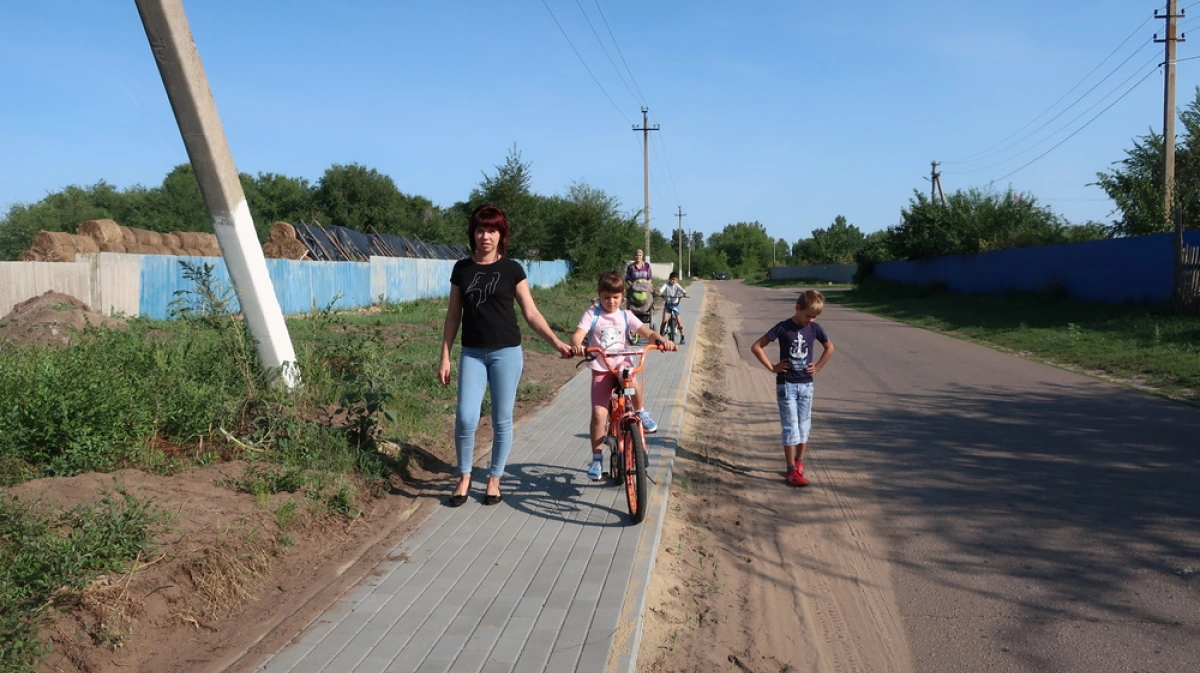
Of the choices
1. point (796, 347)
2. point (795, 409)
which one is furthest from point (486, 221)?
point (795, 409)

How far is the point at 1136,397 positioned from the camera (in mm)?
10484

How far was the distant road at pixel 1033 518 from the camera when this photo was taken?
3.96 metres

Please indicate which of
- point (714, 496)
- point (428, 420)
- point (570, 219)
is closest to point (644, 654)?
point (714, 496)

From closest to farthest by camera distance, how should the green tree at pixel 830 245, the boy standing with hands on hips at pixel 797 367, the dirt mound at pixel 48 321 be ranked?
the boy standing with hands on hips at pixel 797 367, the dirt mound at pixel 48 321, the green tree at pixel 830 245

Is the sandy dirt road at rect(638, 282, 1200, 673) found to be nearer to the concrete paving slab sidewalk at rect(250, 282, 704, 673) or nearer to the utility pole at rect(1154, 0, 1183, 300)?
the concrete paving slab sidewalk at rect(250, 282, 704, 673)

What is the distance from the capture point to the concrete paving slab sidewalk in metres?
3.53

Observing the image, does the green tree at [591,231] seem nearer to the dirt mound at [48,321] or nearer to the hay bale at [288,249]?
the hay bale at [288,249]

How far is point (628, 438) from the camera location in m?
5.61

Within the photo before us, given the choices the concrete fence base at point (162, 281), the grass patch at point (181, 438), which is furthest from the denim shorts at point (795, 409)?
the concrete fence base at point (162, 281)

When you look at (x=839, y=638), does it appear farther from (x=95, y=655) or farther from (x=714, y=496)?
(x=95, y=655)

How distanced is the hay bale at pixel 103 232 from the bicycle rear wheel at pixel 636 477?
18.5m

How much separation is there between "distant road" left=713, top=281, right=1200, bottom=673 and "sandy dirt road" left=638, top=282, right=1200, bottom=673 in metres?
0.01

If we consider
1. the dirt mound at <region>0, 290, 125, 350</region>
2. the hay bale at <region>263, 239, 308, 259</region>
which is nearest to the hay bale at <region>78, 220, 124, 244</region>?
the hay bale at <region>263, 239, 308, 259</region>

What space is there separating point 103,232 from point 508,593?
19247mm
